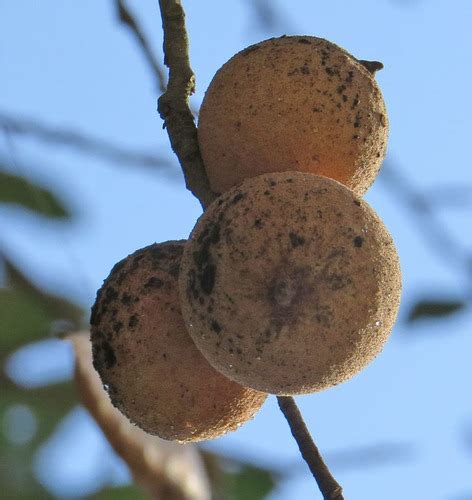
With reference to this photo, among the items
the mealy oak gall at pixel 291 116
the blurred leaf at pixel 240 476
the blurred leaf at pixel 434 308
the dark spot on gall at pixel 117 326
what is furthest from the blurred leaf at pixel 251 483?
the mealy oak gall at pixel 291 116

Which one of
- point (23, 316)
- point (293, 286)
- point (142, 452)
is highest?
point (293, 286)

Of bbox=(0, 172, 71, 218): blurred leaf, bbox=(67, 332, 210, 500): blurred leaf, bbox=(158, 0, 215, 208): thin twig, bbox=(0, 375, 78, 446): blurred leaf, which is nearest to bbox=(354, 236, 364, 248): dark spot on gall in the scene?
bbox=(158, 0, 215, 208): thin twig

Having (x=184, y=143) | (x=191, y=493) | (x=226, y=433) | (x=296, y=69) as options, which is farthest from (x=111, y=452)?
(x=296, y=69)

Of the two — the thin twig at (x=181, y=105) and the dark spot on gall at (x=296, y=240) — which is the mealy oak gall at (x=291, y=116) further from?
the dark spot on gall at (x=296, y=240)

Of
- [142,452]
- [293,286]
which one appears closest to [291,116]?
[293,286]

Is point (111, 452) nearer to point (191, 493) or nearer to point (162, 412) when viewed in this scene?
point (191, 493)

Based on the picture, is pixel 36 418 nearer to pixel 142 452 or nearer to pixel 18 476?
pixel 18 476
